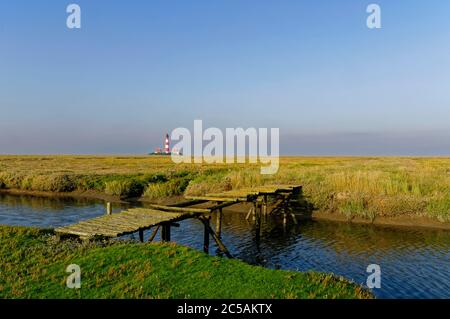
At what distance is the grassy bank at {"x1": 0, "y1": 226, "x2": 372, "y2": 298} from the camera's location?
30.2ft

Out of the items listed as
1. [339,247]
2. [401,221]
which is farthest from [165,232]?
[401,221]

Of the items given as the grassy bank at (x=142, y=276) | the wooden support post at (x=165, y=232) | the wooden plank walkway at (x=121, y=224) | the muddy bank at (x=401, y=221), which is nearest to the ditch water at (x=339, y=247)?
the muddy bank at (x=401, y=221)

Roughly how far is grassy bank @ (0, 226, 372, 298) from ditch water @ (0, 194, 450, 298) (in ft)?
15.8

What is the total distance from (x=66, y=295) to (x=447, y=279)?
1332 centimetres

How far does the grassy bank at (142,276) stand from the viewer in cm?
920

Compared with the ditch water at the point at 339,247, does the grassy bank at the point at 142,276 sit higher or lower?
higher

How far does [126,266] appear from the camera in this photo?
35.3ft

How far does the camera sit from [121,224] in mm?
14398

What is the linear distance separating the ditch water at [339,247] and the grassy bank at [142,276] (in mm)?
4830

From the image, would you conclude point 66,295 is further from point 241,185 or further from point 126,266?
point 241,185

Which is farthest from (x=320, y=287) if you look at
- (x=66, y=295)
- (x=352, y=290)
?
(x=66, y=295)

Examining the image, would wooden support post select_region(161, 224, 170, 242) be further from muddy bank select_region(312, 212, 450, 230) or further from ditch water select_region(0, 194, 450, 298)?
muddy bank select_region(312, 212, 450, 230)

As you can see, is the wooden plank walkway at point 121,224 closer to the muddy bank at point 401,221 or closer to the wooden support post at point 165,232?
the wooden support post at point 165,232

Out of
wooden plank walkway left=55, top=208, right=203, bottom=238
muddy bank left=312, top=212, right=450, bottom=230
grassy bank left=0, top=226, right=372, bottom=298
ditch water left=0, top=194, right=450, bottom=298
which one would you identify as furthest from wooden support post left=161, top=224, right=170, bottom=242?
muddy bank left=312, top=212, right=450, bottom=230
